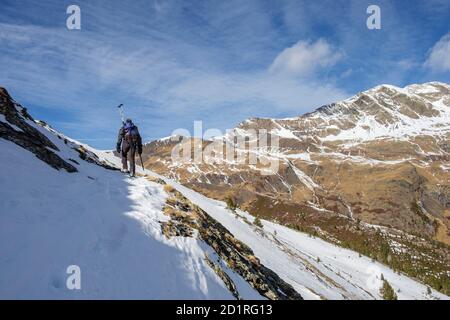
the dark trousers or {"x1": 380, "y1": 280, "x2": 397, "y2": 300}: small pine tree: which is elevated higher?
the dark trousers

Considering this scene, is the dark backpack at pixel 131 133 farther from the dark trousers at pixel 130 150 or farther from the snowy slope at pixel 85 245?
the snowy slope at pixel 85 245

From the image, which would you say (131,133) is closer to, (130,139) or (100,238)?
(130,139)

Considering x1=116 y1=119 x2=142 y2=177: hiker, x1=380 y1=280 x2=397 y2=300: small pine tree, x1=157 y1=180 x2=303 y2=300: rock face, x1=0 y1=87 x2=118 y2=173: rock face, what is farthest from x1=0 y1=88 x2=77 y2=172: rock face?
x1=380 y1=280 x2=397 y2=300: small pine tree

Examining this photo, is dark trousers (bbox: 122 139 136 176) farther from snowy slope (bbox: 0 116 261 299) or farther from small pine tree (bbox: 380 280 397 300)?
small pine tree (bbox: 380 280 397 300)

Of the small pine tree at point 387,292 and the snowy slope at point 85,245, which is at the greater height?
the snowy slope at point 85,245

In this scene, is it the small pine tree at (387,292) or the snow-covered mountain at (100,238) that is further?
the small pine tree at (387,292)

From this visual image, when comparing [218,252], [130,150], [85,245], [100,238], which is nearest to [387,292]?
[130,150]

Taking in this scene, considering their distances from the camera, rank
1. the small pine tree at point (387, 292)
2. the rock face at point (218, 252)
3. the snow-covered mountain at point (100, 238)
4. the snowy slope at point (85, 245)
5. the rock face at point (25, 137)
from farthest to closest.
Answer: the small pine tree at point (387, 292) < the rock face at point (25, 137) < the rock face at point (218, 252) < the snow-covered mountain at point (100, 238) < the snowy slope at point (85, 245)

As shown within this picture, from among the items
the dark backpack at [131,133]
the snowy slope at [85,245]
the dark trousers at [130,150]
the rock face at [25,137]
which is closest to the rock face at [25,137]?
the rock face at [25,137]
